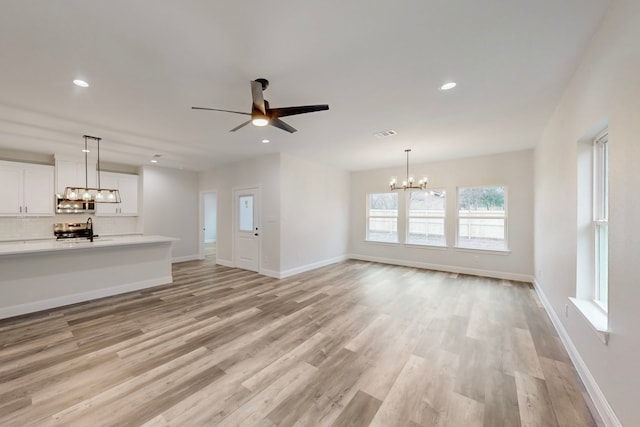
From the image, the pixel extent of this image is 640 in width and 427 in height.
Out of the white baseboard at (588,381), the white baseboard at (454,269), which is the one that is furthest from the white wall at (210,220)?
the white baseboard at (588,381)

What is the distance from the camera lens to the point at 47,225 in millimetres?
5605

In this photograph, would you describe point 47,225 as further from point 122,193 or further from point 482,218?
point 482,218

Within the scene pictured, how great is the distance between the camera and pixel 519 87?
267cm

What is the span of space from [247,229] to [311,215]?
1.66 meters

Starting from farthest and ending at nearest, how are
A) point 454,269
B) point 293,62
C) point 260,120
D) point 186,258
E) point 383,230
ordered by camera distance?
point 186,258, point 383,230, point 454,269, point 260,120, point 293,62

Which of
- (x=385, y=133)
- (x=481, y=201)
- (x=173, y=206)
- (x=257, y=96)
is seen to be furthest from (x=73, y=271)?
(x=481, y=201)

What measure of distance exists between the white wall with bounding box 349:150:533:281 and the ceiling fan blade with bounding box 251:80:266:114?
17.1 ft

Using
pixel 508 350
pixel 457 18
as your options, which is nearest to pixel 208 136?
pixel 457 18

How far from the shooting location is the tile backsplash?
519 cm

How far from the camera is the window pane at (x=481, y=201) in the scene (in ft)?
18.4

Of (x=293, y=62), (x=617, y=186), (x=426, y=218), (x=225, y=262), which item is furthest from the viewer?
(x=225, y=262)

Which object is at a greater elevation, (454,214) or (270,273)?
(454,214)

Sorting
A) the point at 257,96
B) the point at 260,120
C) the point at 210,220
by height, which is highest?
the point at 257,96

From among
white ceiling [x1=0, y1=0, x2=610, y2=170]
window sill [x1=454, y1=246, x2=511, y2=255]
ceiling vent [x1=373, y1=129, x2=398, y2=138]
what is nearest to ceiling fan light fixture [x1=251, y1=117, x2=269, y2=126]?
white ceiling [x1=0, y1=0, x2=610, y2=170]
